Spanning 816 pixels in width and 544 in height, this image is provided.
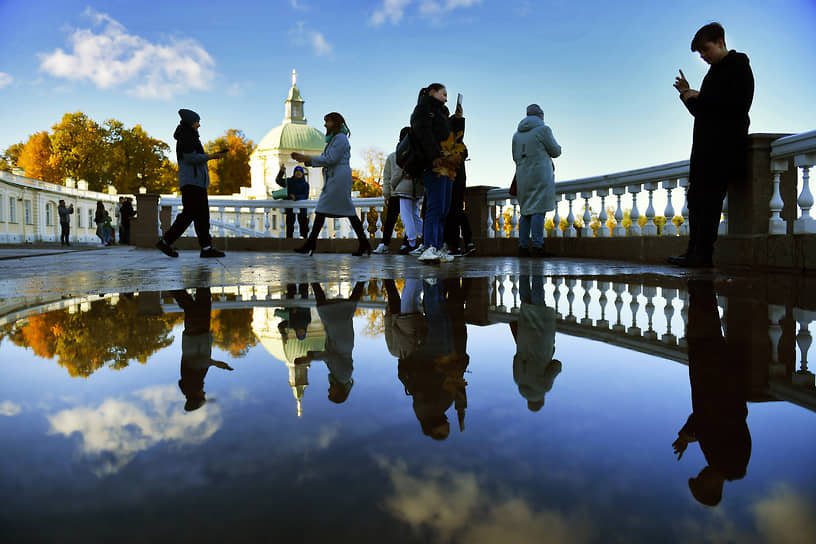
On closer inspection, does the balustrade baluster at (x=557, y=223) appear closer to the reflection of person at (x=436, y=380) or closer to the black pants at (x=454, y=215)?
the black pants at (x=454, y=215)

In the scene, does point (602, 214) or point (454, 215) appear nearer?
point (602, 214)

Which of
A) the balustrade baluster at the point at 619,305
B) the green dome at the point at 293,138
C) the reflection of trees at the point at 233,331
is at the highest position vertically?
the green dome at the point at 293,138

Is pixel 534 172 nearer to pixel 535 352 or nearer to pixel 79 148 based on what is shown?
pixel 535 352

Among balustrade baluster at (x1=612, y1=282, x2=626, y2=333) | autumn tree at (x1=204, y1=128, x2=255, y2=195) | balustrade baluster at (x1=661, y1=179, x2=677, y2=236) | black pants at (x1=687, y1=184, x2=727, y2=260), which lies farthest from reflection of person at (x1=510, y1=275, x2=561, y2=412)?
autumn tree at (x1=204, y1=128, x2=255, y2=195)

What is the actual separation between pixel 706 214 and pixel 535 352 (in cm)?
521

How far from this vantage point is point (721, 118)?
20.5 ft

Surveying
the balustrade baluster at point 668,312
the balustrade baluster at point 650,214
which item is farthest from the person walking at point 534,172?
the balustrade baluster at point 668,312

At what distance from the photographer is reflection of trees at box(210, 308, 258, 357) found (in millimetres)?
2028

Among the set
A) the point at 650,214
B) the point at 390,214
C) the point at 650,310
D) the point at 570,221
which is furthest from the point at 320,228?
the point at 650,310

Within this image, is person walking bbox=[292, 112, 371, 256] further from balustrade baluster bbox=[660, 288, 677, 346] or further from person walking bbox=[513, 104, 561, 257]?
balustrade baluster bbox=[660, 288, 677, 346]

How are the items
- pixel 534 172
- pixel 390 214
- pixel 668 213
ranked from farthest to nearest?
pixel 390 214, pixel 534 172, pixel 668 213

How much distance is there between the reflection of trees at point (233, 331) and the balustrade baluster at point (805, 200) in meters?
6.08

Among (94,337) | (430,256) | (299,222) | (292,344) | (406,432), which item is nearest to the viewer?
(406,432)

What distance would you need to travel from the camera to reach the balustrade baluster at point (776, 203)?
682 cm
